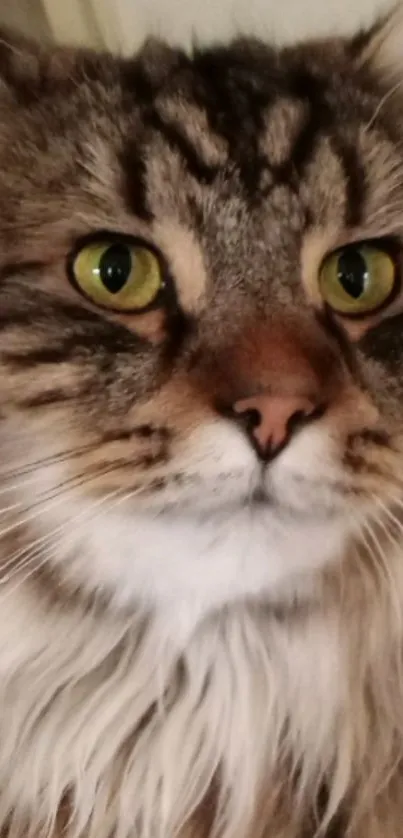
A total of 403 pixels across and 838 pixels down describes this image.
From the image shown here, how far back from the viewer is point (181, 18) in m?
1.54

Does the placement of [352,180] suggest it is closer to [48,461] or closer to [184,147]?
[184,147]

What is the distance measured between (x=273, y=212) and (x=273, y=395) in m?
0.18

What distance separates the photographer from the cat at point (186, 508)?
0.77m

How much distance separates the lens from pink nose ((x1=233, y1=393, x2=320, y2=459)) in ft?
2.29

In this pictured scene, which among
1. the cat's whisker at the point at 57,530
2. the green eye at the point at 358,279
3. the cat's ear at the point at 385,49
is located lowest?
the cat's whisker at the point at 57,530

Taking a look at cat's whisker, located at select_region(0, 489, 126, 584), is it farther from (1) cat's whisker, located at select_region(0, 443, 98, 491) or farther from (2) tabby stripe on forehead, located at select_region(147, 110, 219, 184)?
(2) tabby stripe on forehead, located at select_region(147, 110, 219, 184)

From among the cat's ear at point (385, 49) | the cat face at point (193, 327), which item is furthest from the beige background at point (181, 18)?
the cat face at point (193, 327)

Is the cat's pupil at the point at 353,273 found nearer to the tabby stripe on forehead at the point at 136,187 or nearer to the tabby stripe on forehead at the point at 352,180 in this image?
the tabby stripe on forehead at the point at 352,180

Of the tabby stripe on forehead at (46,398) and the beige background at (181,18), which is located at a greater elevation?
the beige background at (181,18)

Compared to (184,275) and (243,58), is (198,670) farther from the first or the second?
(243,58)

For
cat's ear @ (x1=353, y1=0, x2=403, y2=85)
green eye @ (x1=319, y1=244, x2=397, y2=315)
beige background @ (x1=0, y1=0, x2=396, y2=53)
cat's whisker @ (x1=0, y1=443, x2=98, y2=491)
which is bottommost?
cat's whisker @ (x1=0, y1=443, x2=98, y2=491)

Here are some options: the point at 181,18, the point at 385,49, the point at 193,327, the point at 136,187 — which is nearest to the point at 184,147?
the point at 136,187

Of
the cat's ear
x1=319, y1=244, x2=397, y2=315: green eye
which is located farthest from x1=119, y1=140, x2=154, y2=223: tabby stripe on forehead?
the cat's ear

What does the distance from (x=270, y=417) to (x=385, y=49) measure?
46 centimetres
